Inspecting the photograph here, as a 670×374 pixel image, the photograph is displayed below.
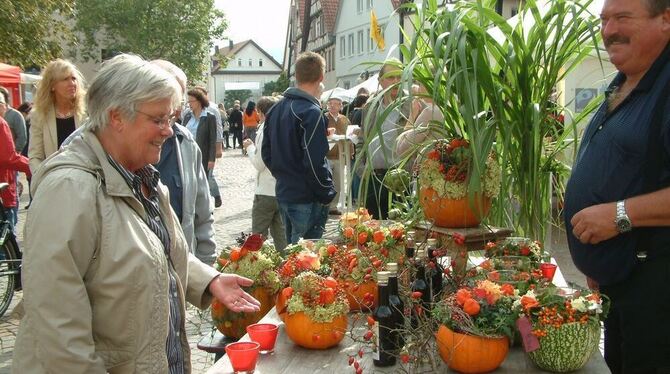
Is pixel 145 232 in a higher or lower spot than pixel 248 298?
higher

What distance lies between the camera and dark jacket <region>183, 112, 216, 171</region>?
843cm

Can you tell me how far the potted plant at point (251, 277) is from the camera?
2.86 metres

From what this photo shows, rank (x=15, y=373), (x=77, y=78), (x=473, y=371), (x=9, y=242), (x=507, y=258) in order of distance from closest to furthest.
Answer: (x=15, y=373)
(x=473, y=371)
(x=507, y=258)
(x=77, y=78)
(x=9, y=242)

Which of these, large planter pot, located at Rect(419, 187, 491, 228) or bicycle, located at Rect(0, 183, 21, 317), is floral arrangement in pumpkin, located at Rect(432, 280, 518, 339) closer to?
large planter pot, located at Rect(419, 187, 491, 228)

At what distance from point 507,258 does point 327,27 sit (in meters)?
45.4

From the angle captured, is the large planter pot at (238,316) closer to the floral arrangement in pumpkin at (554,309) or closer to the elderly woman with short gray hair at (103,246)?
the elderly woman with short gray hair at (103,246)

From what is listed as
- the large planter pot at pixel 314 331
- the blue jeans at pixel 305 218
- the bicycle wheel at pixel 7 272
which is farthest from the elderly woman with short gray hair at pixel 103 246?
the bicycle wheel at pixel 7 272

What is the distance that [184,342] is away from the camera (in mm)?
2314

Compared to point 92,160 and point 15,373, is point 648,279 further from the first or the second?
point 15,373

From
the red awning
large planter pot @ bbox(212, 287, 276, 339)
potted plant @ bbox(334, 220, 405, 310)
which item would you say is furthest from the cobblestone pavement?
the red awning

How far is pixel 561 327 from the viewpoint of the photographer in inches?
79.0

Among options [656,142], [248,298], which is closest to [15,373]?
[248,298]

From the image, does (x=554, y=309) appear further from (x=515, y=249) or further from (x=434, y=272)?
(x=515, y=249)

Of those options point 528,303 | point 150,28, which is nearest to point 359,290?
point 528,303
